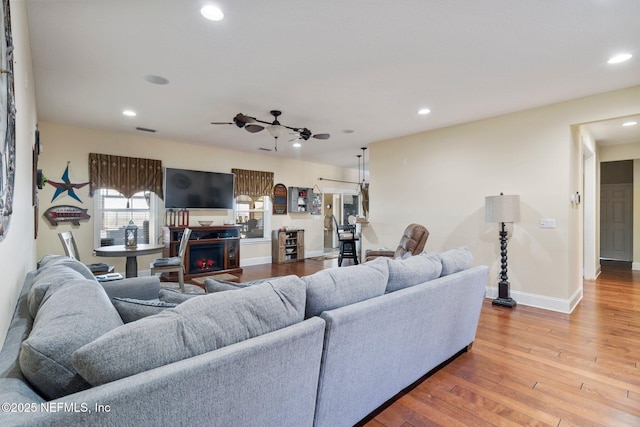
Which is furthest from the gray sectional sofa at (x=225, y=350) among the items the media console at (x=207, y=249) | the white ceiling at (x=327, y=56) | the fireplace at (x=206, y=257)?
the fireplace at (x=206, y=257)

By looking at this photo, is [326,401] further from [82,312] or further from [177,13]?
[177,13]

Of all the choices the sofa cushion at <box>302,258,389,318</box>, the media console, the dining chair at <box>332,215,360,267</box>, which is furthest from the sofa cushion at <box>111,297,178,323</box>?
the dining chair at <box>332,215,360,267</box>

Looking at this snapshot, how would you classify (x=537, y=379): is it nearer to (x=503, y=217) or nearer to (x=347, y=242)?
(x=503, y=217)

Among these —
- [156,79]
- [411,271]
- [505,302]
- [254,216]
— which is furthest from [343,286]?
[254,216]

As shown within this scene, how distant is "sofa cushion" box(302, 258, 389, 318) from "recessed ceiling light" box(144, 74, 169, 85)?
2854 millimetres

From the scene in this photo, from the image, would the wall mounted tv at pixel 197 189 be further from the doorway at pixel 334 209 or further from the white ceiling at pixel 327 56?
the doorway at pixel 334 209

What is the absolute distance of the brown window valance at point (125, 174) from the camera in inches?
206

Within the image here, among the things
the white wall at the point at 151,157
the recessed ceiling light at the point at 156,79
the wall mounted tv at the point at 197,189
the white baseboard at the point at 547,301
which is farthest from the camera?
the wall mounted tv at the point at 197,189

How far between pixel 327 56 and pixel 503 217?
302cm

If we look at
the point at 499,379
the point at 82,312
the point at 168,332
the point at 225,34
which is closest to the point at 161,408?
the point at 168,332

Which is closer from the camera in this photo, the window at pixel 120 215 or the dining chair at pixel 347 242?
the window at pixel 120 215

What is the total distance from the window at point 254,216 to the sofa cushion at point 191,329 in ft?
19.5

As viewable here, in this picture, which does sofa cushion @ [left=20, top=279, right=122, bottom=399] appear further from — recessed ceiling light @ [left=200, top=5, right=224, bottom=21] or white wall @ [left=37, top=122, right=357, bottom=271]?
white wall @ [left=37, top=122, right=357, bottom=271]

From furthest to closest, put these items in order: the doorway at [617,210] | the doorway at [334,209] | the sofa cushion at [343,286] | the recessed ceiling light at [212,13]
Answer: the doorway at [334,209], the doorway at [617,210], the recessed ceiling light at [212,13], the sofa cushion at [343,286]
